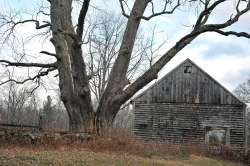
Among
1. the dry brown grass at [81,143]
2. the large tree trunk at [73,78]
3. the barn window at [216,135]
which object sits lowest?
the barn window at [216,135]

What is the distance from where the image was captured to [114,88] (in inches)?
631

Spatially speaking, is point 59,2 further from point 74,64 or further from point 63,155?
point 63,155

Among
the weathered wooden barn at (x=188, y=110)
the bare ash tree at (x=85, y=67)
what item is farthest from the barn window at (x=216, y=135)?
the bare ash tree at (x=85, y=67)

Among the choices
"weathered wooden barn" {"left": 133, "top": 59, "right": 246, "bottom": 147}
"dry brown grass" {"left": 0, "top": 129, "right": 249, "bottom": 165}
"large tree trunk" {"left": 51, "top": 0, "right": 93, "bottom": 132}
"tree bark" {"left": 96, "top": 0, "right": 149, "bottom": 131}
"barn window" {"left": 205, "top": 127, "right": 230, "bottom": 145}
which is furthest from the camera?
"weathered wooden barn" {"left": 133, "top": 59, "right": 246, "bottom": 147}

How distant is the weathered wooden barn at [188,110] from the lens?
29.1 m

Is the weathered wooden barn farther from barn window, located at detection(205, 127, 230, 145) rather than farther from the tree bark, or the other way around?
the tree bark

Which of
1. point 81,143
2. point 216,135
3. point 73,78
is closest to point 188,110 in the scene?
point 216,135

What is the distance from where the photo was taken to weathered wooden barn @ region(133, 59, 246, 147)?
29062 mm

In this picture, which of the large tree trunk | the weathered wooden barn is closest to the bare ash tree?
the large tree trunk

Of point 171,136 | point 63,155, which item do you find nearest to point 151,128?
point 171,136

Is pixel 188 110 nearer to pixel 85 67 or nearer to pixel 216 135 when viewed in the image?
pixel 216 135

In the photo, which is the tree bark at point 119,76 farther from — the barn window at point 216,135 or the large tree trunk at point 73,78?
the barn window at point 216,135

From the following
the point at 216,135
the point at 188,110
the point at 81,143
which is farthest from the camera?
the point at 188,110

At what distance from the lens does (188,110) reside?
97.5 ft
